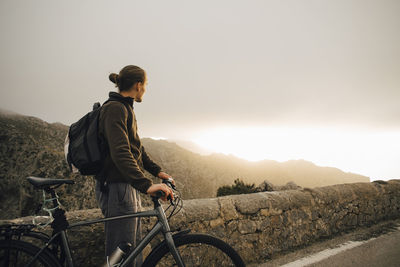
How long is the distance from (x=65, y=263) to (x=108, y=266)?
13.5 inches

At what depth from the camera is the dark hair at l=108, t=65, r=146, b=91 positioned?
163 cm

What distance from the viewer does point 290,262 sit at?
2.71 metres

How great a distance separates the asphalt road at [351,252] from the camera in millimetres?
2641

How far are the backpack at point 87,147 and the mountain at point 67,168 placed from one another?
162cm

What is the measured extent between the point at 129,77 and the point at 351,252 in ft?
11.7

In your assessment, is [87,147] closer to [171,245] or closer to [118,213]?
[118,213]

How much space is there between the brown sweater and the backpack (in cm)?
4

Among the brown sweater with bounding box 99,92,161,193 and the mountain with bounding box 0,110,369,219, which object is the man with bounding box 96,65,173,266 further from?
the mountain with bounding box 0,110,369,219

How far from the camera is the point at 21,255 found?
4.56ft

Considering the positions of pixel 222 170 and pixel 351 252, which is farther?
pixel 222 170

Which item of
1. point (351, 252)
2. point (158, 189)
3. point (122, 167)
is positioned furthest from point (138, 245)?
point (351, 252)

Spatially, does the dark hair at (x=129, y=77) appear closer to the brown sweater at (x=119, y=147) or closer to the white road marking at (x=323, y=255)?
the brown sweater at (x=119, y=147)

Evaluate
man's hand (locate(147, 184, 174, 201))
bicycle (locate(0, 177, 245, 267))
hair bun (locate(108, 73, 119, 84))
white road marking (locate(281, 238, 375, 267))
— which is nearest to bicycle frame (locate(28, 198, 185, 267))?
bicycle (locate(0, 177, 245, 267))

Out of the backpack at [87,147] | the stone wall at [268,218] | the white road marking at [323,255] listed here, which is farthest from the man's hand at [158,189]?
the white road marking at [323,255]
